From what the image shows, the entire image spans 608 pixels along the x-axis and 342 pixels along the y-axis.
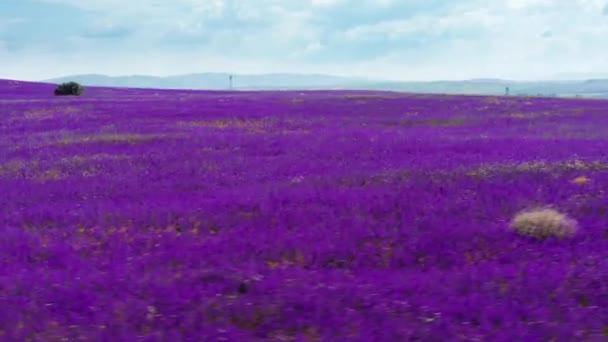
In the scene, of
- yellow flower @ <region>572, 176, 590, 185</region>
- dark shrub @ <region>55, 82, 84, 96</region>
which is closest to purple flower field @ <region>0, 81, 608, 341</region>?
yellow flower @ <region>572, 176, 590, 185</region>

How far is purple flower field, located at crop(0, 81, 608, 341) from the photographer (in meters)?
6.17

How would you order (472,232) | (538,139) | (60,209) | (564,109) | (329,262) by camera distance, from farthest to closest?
(564,109) → (538,139) → (60,209) → (472,232) → (329,262)

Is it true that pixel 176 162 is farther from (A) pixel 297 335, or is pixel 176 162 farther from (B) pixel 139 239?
(A) pixel 297 335

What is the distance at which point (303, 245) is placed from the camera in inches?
354

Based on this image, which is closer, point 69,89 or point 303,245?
point 303,245

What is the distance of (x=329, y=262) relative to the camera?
27.8ft

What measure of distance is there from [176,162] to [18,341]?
1266cm

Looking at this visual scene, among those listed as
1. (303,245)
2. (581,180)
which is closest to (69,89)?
(581,180)

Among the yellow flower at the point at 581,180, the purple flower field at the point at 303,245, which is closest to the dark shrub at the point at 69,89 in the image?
the purple flower field at the point at 303,245

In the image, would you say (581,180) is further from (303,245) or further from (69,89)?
(69,89)

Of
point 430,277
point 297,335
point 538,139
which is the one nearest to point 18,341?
point 297,335

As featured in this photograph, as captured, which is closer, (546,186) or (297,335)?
(297,335)

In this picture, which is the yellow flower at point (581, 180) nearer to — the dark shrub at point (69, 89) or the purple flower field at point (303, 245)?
the purple flower field at point (303, 245)

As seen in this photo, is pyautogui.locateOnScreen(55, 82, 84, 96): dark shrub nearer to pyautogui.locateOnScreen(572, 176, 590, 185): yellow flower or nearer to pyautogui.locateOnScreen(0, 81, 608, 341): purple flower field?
pyautogui.locateOnScreen(0, 81, 608, 341): purple flower field
